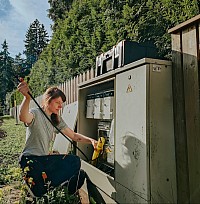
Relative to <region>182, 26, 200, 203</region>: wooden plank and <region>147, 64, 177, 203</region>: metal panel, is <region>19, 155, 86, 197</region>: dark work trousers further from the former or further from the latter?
<region>182, 26, 200, 203</region>: wooden plank

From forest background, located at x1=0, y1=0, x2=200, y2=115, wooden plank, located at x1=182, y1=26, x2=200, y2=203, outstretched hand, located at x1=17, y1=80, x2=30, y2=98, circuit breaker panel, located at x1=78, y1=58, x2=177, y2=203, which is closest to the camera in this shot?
wooden plank, located at x1=182, y1=26, x2=200, y2=203

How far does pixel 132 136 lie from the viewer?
182 cm

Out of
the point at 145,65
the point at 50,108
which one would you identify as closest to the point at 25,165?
the point at 50,108

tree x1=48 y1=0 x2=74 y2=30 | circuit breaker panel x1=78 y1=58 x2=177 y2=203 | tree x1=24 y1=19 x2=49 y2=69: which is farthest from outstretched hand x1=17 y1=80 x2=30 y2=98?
tree x1=24 y1=19 x2=49 y2=69

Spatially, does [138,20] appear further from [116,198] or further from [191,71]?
[116,198]

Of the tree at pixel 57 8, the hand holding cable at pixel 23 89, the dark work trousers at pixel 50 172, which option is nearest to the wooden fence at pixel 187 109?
the dark work trousers at pixel 50 172

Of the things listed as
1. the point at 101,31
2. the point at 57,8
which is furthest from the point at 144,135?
the point at 57,8

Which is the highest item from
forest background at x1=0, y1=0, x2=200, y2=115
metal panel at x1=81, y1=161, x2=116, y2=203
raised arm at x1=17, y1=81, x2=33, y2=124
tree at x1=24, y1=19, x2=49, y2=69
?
tree at x1=24, y1=19, x2=49, y2=69

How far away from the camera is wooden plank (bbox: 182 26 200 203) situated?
155cm

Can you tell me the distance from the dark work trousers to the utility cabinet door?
19.3 inches

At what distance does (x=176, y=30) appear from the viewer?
178 centimetres

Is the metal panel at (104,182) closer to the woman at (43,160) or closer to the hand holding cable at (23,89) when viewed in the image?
the woman at (43,160)

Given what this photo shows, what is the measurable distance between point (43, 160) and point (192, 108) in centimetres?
137

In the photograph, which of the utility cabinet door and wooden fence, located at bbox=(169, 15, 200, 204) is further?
the utility cabinet door
